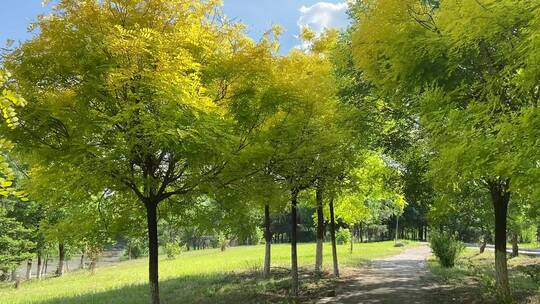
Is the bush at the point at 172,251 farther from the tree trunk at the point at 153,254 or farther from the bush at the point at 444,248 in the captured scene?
the tree trunk at the point at 153,254

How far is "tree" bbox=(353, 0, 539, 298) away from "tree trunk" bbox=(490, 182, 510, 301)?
193 inches

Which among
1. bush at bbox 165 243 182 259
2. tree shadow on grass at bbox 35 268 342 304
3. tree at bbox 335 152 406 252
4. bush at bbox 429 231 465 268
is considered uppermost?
tree at bbox 335 152 406 252

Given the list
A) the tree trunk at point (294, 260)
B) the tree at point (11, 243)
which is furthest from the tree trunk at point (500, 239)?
the tree at point (11, 243)

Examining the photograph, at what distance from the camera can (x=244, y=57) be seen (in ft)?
34.7

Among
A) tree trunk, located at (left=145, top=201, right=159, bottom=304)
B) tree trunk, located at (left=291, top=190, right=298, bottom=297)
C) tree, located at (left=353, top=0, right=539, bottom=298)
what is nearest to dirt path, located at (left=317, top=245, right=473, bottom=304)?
tree trunk, located at (left=291, top=190, right=298, bottom=297)

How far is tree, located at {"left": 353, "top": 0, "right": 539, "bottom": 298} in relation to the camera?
6.53 metres

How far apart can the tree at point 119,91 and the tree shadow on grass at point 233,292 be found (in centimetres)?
584

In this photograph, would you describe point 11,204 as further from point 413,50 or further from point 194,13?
point 413,50

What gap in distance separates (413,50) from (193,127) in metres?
4.11

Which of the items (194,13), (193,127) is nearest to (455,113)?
(193,127)

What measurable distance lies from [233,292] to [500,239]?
837cm

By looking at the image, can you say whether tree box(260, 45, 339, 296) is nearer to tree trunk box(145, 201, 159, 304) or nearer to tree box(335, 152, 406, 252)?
tree trunk box(145, 201, 159, 304)

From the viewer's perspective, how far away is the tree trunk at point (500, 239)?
1295 cm

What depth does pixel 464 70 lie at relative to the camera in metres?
8.88
